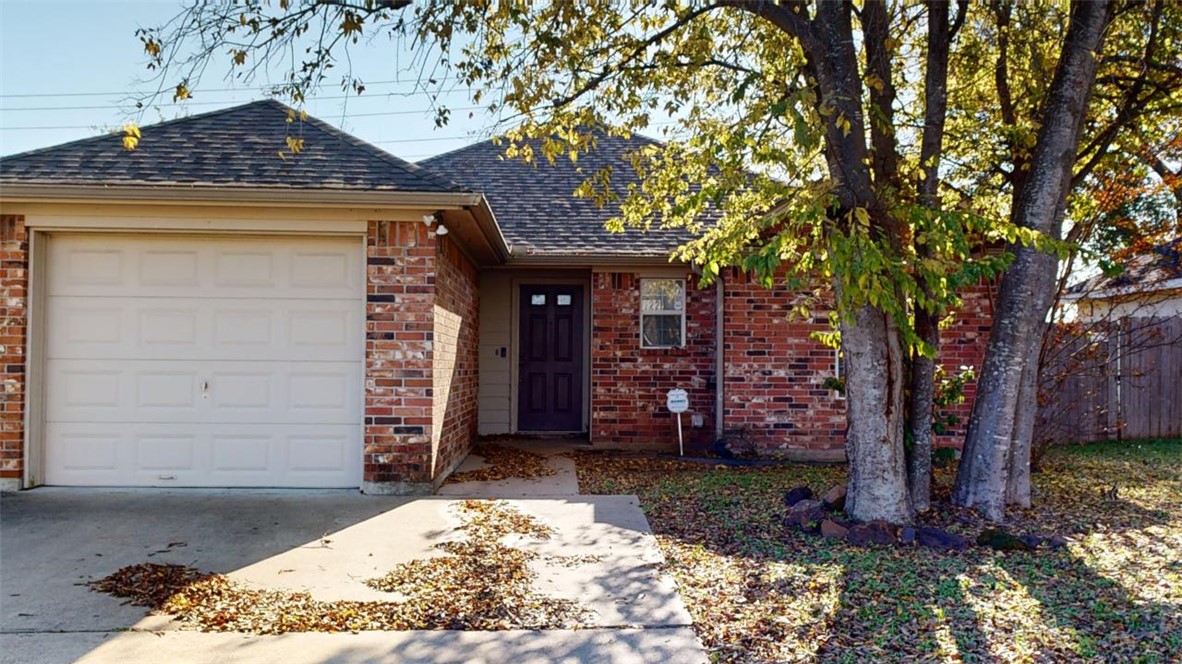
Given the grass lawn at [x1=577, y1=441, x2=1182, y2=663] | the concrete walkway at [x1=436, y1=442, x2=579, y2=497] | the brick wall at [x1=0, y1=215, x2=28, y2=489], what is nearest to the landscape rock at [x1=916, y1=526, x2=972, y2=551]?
the grass lawn at [x1=577, y1=441, x2=1182, y2=663]

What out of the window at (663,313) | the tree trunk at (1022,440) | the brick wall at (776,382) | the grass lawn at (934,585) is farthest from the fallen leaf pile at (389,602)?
the window at (663,313)

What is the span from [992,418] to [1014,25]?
12.2ft

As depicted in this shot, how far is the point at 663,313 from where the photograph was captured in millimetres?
9453

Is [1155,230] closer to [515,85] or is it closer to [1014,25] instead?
[1014,25]

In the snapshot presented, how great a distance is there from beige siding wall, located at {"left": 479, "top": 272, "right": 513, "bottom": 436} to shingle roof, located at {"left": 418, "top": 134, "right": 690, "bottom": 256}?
3.44 feet

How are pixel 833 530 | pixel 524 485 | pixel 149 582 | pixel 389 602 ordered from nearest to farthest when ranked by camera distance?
pixel 389 602 → pixel 149 582 → pixel 833 530 → pixel 524 485

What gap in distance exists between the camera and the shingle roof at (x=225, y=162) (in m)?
5.98

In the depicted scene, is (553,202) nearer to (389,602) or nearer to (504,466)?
(504,466)

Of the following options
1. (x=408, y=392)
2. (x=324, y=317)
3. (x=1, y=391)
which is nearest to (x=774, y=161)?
(x=408, y=392)

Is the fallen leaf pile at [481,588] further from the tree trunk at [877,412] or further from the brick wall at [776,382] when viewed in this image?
the brick wall at [776,382]

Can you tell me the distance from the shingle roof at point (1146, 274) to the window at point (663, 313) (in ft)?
15.0

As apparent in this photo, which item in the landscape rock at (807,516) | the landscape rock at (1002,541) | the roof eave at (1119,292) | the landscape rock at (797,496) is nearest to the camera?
the landscape rock at (1002,541)

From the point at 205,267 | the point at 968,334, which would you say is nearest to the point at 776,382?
the point at 968,334

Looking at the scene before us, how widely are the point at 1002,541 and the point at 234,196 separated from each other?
21.7ft
